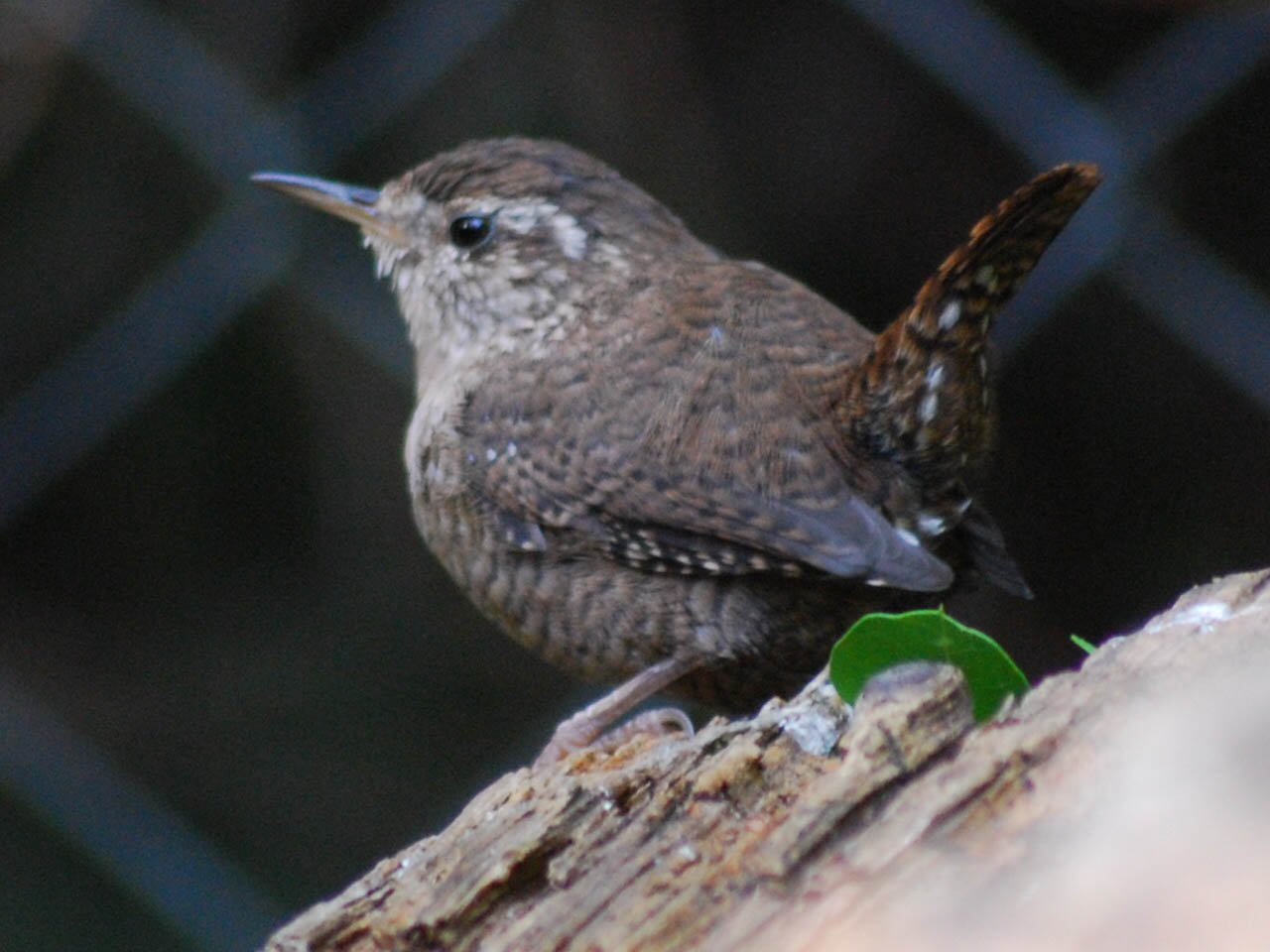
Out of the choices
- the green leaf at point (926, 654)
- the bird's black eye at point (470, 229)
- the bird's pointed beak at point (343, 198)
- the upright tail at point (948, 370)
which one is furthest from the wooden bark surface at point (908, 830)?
the bird's pointed beak at point (343, 198)

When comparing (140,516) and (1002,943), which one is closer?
(1002,943)

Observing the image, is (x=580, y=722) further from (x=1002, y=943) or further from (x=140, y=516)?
(x=140, y=516)

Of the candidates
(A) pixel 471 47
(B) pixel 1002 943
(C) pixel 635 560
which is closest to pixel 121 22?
(A) pixel 471 47

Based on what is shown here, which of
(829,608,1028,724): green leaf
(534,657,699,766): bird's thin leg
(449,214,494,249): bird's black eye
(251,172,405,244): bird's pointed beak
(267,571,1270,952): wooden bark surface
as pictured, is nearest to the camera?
(267,571,1270,952): wooden bark surface

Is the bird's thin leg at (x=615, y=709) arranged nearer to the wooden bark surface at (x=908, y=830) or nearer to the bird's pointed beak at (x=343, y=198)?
the wooden bark surface at (x=908, y=830)

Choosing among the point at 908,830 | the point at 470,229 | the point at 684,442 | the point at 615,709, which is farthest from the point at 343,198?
the point at 908,830

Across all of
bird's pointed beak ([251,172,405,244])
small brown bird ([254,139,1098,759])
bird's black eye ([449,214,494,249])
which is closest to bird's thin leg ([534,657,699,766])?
small brown bird ([254,139,1098,759])

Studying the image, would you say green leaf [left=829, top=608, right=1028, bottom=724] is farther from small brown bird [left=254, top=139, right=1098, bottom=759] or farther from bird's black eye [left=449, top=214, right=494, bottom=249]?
bird's black eye [left=449, top=214, right=494, bottom=249]
